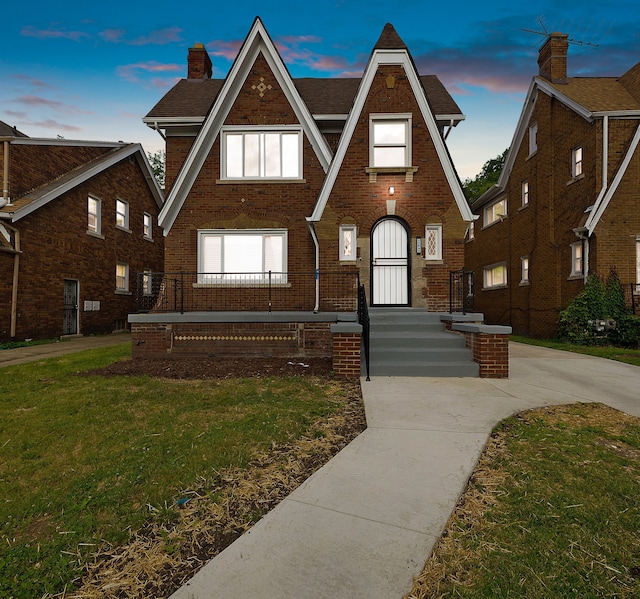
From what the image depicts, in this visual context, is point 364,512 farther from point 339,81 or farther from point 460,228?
point 339,81

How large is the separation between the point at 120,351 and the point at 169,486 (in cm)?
850

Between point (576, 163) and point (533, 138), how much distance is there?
11.0 feet

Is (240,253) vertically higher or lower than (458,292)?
higher

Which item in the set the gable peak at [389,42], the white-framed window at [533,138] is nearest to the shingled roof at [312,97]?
the gable peak at [389,42]

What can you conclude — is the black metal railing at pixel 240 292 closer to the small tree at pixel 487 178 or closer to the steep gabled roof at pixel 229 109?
the steep gabled roof at pixel 229 109

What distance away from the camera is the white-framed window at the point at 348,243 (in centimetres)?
997

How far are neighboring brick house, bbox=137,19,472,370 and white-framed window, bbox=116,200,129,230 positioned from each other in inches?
309

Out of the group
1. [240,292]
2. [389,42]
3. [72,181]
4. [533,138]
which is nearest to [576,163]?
[533,138]

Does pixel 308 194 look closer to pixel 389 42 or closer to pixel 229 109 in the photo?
pixel 229 109

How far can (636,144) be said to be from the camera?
1159 cm

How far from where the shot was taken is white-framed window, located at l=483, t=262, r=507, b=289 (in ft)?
60.0

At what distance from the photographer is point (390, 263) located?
33.6 ft

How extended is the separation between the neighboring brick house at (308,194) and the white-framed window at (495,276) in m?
10.0

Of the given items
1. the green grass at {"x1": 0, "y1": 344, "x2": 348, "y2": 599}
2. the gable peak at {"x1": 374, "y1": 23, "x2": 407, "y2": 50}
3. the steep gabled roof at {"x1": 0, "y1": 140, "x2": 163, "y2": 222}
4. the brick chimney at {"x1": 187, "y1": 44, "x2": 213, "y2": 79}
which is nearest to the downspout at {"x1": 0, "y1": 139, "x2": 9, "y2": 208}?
the steep gabled roof at {"x1": 0, "y1": 140, "x2": 163, "y2": 222}
